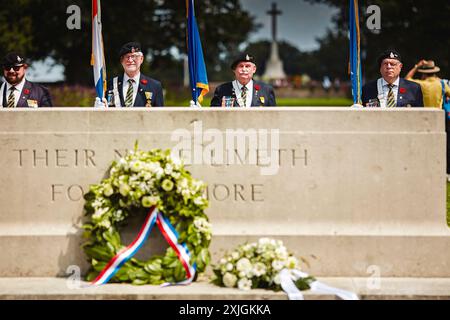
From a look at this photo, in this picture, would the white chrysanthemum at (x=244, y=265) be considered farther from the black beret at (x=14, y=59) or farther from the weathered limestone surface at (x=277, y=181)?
the black beret at (x=14, y=59)

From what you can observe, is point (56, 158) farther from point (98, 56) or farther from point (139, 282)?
point (98, 56)

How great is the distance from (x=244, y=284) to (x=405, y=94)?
11.0 feet

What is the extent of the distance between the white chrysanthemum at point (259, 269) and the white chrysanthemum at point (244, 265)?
0.04 meters

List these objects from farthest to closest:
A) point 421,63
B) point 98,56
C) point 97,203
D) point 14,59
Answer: point 421,63 < point 14,59 < point 98,56 < point 97,203

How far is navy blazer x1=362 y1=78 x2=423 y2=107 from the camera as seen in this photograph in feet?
28.8

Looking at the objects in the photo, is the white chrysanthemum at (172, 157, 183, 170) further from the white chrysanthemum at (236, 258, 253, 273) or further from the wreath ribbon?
the white chrysanthemum at (236, 258, 253, 273)

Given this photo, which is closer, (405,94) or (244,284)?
(244,284)

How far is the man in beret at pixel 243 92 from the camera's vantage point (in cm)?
889

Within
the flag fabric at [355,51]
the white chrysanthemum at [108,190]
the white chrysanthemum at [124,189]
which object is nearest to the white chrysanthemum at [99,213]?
the white chrysanthemum at [108,190]

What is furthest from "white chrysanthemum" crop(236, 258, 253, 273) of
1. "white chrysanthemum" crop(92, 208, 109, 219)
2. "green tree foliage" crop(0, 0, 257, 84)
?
"green tree foliage" crop(0, 0, 257, 84)

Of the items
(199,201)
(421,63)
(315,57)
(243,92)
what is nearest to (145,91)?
(243,92)

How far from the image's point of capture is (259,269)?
6461mm

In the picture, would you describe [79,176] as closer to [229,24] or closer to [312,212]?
[312,212]

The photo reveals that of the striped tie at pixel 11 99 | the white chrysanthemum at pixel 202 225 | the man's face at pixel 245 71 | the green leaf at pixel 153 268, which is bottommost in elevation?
the green leaf at pixel 153 268
